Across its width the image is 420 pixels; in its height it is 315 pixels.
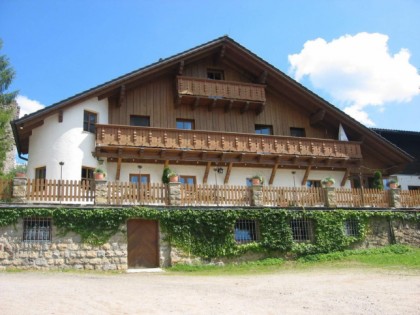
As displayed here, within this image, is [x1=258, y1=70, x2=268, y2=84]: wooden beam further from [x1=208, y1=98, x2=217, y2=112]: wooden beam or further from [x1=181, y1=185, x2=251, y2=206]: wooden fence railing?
[x1=181, y1=185, x2=251, y2=206]: wooden fence railing

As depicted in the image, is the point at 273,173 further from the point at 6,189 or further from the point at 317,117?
the point at 6,189

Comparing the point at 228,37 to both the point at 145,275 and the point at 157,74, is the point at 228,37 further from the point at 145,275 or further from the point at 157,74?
the point at 145,275

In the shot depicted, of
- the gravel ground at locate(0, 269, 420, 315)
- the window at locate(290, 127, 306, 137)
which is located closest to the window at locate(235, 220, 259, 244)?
the gravel ground at locate(0, 269, 420, 315)

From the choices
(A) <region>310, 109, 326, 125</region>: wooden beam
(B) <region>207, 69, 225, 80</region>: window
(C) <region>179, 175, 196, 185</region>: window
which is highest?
(B) <region>207, 69, 225, 80</region>: window

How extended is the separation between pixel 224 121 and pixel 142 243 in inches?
380

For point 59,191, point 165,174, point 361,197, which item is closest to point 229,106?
point 165,174

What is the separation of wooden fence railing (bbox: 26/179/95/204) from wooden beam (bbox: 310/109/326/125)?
14071mm

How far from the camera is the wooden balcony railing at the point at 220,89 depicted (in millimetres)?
24797

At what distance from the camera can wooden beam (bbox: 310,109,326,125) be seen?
27000 mm

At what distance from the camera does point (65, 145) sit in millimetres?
22422

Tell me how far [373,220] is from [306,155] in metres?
5.07

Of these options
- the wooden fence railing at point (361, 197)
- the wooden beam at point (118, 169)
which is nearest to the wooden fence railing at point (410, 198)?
the wooden fence railing at point (361, 197)

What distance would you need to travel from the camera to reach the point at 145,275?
1672cm

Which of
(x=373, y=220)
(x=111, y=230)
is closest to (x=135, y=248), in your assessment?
(x=111, y=230)
